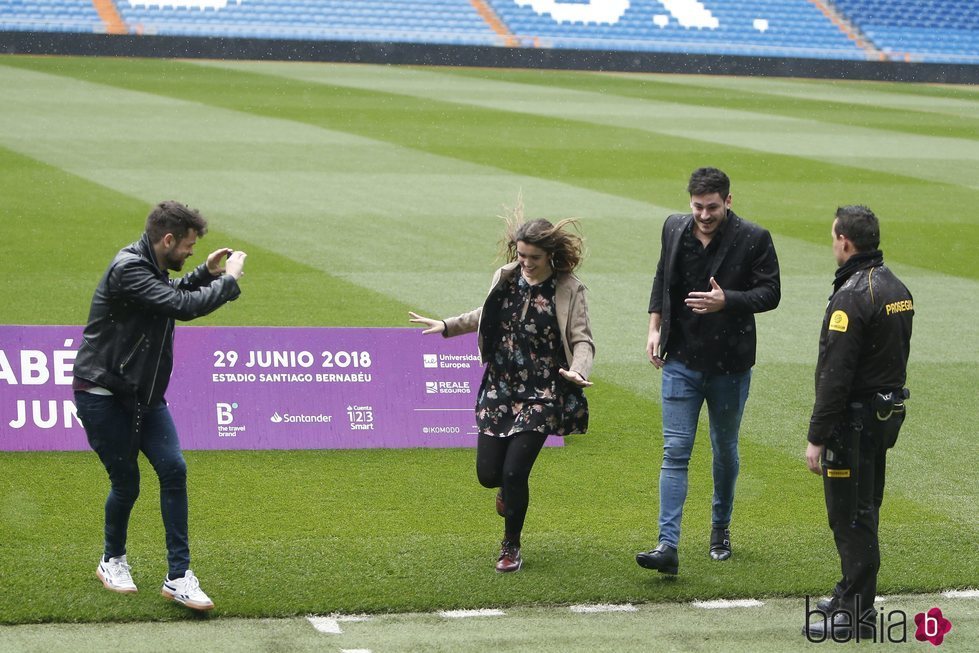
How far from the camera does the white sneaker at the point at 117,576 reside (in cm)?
648

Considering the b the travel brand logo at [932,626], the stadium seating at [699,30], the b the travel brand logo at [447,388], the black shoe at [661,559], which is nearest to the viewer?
the b the travel brand logo at [932,626]

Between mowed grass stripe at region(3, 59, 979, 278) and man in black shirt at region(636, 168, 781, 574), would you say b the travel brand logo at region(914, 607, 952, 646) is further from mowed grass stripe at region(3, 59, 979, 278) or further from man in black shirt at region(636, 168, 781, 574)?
mowed grass stripe at region(3, 59, 979, 278)

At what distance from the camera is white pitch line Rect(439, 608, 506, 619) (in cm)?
641

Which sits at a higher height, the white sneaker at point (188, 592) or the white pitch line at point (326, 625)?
the white sneaker at point (188, 592)

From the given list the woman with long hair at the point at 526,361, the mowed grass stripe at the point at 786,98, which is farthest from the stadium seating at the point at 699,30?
the woman with long hair at the point at 526,361

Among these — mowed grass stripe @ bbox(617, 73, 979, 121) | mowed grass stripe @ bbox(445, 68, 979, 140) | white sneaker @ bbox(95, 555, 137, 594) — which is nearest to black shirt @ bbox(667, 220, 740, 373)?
white sneaker @ bbox(95, 555, 137, 594)

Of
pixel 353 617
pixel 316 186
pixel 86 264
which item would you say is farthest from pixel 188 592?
pixel 316 186

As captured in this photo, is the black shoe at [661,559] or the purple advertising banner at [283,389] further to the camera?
the purple advertising banner at [283,389]

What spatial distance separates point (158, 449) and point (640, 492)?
336cm

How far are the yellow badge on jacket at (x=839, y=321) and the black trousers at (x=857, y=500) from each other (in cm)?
42

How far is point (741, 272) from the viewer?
6926 mm

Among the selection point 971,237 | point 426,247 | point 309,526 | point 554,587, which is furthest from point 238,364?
point 971,237

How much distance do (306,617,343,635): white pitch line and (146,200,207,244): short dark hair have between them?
1875mm

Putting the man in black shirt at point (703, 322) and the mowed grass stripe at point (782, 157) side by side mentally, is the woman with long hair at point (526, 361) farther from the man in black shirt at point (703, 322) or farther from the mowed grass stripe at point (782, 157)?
the mowed grass stripe at point (782, 157)
